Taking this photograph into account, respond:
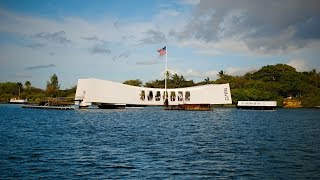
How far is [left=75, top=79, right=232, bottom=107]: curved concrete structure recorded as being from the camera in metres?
97.4

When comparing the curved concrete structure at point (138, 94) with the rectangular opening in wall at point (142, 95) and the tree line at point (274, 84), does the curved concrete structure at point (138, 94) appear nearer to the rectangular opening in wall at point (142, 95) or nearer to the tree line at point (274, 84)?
the rectangular opening in wall at point (142, 95)

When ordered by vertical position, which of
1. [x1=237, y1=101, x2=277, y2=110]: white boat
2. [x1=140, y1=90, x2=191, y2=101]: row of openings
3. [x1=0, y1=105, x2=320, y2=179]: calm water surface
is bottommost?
[x1=0, y1=105, x2=320, y2=179]: calm water surface

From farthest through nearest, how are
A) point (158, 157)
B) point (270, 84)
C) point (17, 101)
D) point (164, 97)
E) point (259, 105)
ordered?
point (17, 101) → point (270, 84) → point (164, 97) → point (259, 105) → point (158, 157)

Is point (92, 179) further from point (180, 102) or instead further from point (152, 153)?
point (180, 102)

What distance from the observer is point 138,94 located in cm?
10338

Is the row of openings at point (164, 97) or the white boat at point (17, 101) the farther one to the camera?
the white boat at point (17, 101)

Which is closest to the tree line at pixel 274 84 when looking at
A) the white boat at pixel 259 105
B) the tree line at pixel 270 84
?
the tree line at pixel 270 84

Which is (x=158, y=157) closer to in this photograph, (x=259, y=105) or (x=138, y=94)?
(x=138, y=94)

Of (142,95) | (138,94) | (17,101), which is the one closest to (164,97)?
(142,95)

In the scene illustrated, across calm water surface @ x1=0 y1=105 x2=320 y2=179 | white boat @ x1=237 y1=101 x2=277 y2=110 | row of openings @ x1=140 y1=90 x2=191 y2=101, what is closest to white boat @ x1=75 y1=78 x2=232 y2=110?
row of openings @ x1=140 y1=90 x2=191 y2=101

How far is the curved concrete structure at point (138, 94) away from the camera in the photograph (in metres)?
97.4

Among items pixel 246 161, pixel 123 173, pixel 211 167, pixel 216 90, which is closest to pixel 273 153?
pixel 246 161

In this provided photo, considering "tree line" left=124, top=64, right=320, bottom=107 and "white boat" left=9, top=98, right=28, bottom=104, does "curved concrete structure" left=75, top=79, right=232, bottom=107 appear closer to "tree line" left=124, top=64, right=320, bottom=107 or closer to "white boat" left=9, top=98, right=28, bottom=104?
"tree line" left=124, top=64, right=320, bottom=107

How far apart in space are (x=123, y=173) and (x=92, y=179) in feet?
5.45
